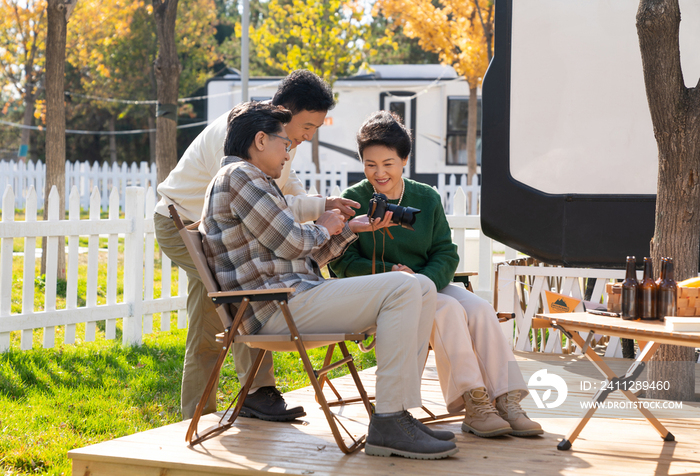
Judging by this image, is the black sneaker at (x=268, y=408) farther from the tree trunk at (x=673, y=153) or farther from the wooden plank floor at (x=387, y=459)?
the tree trunk at (x=673, y=153)

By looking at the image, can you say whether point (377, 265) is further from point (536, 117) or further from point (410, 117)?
point (410, 117)

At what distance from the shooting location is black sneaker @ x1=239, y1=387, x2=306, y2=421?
117 inches

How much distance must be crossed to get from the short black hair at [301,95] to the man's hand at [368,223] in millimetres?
559

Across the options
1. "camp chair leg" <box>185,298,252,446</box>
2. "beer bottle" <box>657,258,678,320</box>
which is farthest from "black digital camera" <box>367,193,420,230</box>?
"beer bottle" <box>657,258,678,320</box>

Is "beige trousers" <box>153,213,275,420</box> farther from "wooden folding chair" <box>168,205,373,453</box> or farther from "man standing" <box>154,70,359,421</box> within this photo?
"wooden folding chair" <box>168,205,373,453</box>

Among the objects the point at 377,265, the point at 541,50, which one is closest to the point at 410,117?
the point at 541,50

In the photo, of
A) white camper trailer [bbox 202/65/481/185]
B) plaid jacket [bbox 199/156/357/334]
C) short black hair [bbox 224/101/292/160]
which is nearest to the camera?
plaid jacket [bbox 199/156/357/334]

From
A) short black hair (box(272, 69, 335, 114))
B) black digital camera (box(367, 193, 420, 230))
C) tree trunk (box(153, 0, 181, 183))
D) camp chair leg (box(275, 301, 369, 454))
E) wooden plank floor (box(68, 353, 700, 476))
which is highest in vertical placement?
tree trunk (box(153, 0, 181, 183))

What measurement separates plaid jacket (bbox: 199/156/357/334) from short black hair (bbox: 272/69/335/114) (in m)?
0.46

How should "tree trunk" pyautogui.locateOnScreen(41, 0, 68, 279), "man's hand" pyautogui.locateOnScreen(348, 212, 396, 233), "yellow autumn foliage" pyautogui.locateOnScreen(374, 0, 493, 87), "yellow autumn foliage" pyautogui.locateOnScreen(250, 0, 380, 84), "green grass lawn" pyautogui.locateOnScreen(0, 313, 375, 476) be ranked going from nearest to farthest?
1. "man's hand" pyautogui.locateOnScreen(348, 212, 396, 233)
2. "green grass lawn" pyautogui.locateOnScreen(0, 313, 375, 476)
3. "tree trunk" pyautogui.locateOnScreen(41, 0, 68, 279)
4. "yellow autumn foliage" pyautogui.locateOnScreen(374, 0, 493, 87)
5. "yellow autumn foliage" pyautogui.locateOnScreen(250, 0, 380, 84)

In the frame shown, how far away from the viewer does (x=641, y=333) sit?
7.99 feet

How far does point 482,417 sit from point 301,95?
1.47 metres

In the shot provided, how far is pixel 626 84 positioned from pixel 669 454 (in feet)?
7.76

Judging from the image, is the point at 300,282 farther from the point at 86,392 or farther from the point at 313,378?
the point at 86,392
